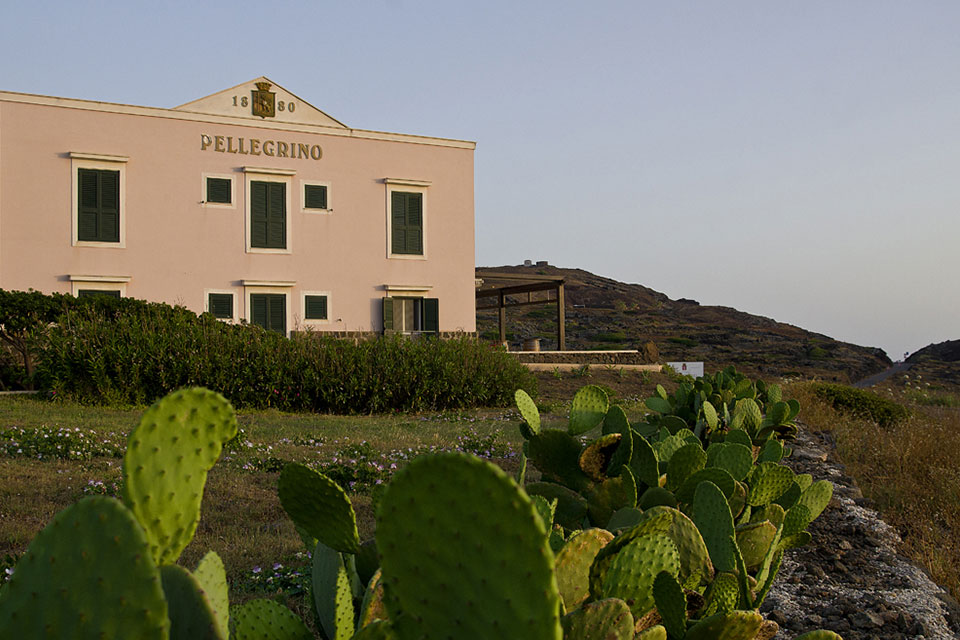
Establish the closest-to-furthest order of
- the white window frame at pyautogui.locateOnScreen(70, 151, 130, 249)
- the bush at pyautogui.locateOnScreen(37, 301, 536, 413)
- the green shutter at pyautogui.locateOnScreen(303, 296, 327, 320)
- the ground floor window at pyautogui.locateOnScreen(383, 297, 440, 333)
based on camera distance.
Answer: the bush at pyautogui.locateOnScreen(37, 301, 536, 413) → the white window frame at pyautogui.locateOnScreen(70, 151, 130, 249) → the green shutter at pyautogui.locateOnScreen(303, 296, 327, 320) → the ground floor window at pyautogui.locateOnScreen(383, 297, 440, 333)

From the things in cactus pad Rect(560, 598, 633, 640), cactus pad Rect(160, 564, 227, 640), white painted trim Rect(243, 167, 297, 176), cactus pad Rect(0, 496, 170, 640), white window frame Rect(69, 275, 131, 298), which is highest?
white painted trim Rect(243, 167, 297, 176)

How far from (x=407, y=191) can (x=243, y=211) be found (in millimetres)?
4638

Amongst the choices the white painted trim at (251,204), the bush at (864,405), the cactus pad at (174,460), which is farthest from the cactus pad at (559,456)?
the white painted trim at (251,204)

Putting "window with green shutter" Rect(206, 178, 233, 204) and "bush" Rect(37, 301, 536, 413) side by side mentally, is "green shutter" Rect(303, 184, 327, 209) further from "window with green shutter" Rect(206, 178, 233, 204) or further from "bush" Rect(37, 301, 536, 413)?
"bush" Rect(37, 301, 536, 413)

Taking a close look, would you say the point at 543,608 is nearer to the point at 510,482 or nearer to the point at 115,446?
the point at 510,482

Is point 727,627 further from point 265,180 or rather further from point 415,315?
point 415,315

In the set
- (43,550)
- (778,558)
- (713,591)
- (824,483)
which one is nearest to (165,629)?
(43,550)

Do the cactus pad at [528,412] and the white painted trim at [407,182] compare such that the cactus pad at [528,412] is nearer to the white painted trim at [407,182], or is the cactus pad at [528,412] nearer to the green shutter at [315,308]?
the green shutter at [315,308]

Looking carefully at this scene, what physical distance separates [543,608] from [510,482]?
158mm

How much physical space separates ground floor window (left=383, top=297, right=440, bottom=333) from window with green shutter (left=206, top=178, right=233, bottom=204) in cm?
512

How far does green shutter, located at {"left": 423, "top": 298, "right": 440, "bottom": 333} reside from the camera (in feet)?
72.4

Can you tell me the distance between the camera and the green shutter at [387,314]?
70.9 feet

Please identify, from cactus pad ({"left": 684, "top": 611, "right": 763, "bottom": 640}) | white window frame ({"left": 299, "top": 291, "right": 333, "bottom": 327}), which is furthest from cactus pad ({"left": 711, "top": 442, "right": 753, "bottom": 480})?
white window frame ({"left": 299, "top": 291, "right": 333, "bottom": 327})

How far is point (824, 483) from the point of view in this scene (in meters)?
3.11
